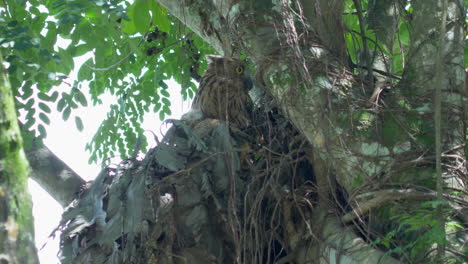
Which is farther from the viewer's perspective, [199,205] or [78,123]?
[78,123]

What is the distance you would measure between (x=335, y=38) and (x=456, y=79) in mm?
815

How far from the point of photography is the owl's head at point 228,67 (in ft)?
15.6

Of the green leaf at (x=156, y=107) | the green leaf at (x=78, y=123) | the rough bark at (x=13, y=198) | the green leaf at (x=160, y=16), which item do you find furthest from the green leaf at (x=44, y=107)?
the rough bark at (x=13, y=198)

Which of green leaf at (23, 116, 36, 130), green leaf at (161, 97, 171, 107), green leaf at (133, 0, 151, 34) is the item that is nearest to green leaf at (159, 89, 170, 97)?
green leaf at (161, 97, 171, 107)

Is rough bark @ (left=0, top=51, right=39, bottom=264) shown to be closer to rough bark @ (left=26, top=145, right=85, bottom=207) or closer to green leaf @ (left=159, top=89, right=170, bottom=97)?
rough bark @ (left=26, top=145, right=85, bottom=207)

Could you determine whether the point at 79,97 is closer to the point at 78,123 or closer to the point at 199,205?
the point at 78,123

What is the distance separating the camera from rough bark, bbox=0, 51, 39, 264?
2.26 m

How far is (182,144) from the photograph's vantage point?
166 inches

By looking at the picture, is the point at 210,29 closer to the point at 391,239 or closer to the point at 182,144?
the point at 182,144

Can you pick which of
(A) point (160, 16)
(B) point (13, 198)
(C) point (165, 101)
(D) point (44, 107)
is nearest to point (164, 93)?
(C) point (165, 101)

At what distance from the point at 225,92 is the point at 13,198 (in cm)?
284

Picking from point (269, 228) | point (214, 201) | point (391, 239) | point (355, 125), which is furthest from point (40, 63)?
point (391, 239)

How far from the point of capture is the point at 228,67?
4914 mm

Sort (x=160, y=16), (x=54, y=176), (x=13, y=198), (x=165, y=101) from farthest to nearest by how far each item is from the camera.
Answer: (x=165, y=101) → (x=160, y=16) → (x=54, y=176) → (x=13, y=198)
